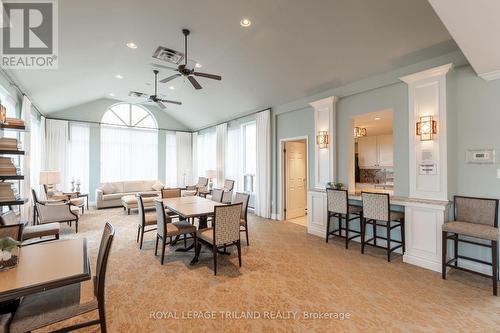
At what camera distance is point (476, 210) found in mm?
2934

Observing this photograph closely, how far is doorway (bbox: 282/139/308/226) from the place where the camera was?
5.95 metres

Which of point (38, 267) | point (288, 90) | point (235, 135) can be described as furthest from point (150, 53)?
point (38, 267)

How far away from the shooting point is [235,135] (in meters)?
7.54

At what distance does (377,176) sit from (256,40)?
17.6 ft

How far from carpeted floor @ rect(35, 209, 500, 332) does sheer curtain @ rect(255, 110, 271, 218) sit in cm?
240

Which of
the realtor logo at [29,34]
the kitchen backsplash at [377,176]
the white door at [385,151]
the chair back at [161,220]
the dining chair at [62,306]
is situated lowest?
the dining chair at [62,306]

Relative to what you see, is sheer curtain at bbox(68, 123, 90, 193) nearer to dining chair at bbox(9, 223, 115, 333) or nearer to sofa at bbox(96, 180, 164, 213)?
sofa at bbox(96, 180, 164, 213)

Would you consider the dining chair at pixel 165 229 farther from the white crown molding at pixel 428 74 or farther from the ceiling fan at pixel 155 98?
the white crown molding at pixel 428 74

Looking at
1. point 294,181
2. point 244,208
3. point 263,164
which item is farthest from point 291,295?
point 263,164

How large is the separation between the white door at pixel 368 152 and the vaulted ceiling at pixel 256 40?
2.96 metres

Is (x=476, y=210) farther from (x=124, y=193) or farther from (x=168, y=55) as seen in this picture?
(x=124, y=193)

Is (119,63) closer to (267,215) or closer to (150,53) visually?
(150,53)

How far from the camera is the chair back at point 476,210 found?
2.81 meters

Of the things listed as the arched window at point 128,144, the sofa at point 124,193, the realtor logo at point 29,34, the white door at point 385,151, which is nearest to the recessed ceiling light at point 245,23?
the realtor logo at point 29,34
